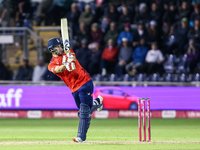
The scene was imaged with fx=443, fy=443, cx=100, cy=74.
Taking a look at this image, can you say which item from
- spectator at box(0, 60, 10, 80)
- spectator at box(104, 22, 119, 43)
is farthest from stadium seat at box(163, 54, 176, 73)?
spectator at box(0, 60, 10, 80)

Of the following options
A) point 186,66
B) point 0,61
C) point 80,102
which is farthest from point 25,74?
point 80,102

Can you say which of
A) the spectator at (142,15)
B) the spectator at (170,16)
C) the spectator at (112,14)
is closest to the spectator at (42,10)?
the spectator at (112,14)

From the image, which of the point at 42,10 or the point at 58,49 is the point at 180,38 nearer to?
the point at 42,10

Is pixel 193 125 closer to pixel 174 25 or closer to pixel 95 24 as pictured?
pixel 174 25

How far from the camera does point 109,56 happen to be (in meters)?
16.4

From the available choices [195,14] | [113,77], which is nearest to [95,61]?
[113,77]

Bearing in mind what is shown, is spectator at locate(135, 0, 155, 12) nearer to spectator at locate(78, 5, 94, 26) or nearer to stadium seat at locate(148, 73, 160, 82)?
spectator at locate(78, 5, 94, 26)

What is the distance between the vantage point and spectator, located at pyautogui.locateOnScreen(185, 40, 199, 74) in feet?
50.7

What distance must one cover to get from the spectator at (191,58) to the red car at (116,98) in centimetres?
232

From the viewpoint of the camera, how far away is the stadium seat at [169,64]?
15.4 metres

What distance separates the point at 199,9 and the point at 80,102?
9804mm

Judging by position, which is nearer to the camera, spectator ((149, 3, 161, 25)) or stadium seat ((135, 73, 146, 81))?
stadium seat ((135, 73, 146, 81))

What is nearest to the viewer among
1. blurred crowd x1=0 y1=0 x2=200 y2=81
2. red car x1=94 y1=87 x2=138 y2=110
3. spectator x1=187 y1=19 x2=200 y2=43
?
red car x1=94 y1=87 x2=138 y2=110

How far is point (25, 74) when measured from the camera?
53.4 ft
